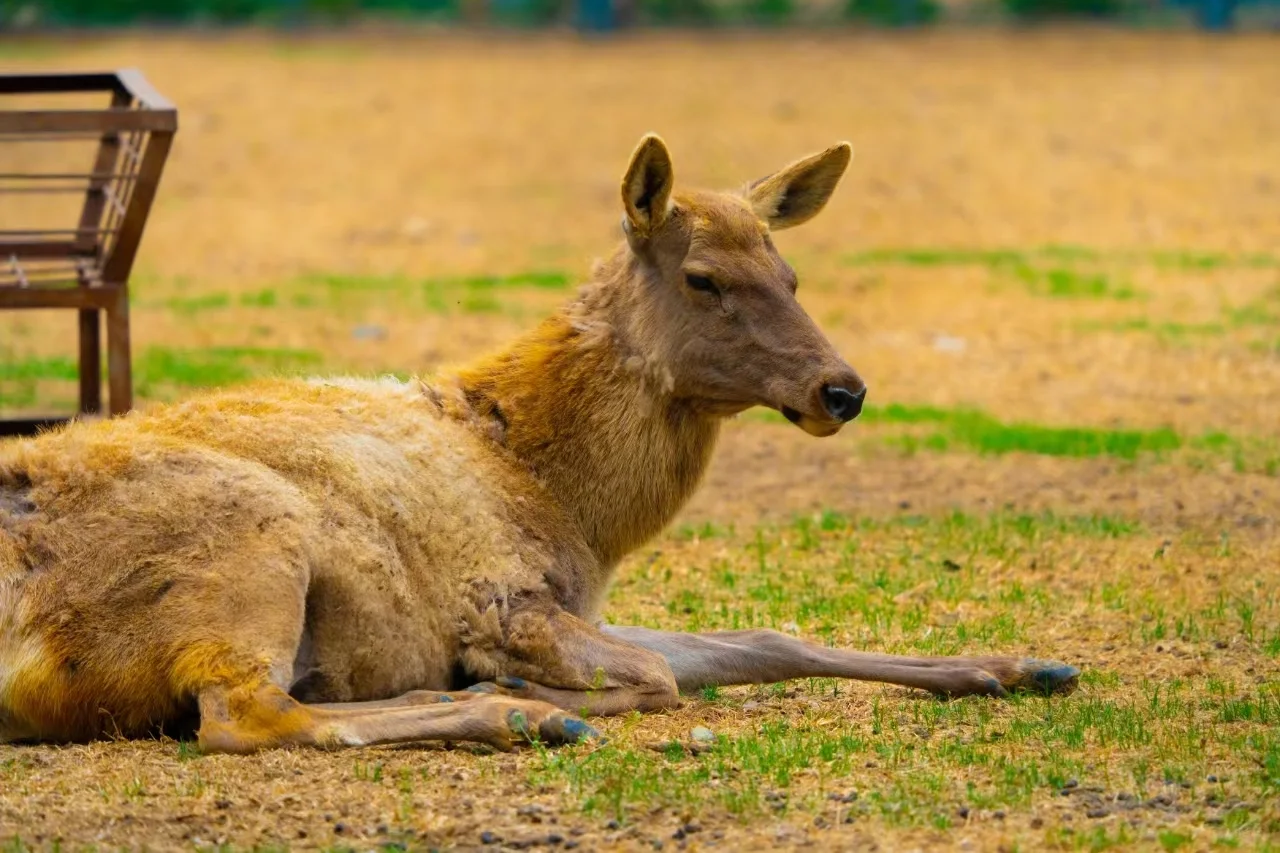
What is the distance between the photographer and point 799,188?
26.2ft

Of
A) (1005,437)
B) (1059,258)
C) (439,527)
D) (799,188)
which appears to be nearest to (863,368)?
(1005,437)

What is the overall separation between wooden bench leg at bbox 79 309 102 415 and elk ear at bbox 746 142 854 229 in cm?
429

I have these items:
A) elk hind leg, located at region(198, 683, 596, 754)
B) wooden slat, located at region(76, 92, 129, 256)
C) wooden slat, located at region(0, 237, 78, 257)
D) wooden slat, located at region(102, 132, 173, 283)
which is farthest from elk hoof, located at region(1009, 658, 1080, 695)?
wooden slat, located at region(0, 237, 78, 257)

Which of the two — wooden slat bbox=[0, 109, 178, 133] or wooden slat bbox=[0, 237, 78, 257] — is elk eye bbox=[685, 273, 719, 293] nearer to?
wooden slat bbox=[0, 109, 178, 133]

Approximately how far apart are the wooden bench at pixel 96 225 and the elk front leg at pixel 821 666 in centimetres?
360

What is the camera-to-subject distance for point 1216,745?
623 cm

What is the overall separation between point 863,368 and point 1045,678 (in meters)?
7.76

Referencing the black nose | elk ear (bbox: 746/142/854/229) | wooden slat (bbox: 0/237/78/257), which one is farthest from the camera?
wooden slat (bbox: 0/237/78/257)

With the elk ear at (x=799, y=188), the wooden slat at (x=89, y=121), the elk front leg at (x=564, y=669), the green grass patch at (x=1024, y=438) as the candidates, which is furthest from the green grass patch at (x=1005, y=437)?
the elk front leg at (x=564, y=669)

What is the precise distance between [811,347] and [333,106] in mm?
18266

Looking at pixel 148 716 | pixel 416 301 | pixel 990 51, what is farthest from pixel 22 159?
pixel 148 716

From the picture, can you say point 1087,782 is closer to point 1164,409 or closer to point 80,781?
point 80,781

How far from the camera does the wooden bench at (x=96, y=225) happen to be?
916 cm

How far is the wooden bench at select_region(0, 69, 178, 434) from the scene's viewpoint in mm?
9156
